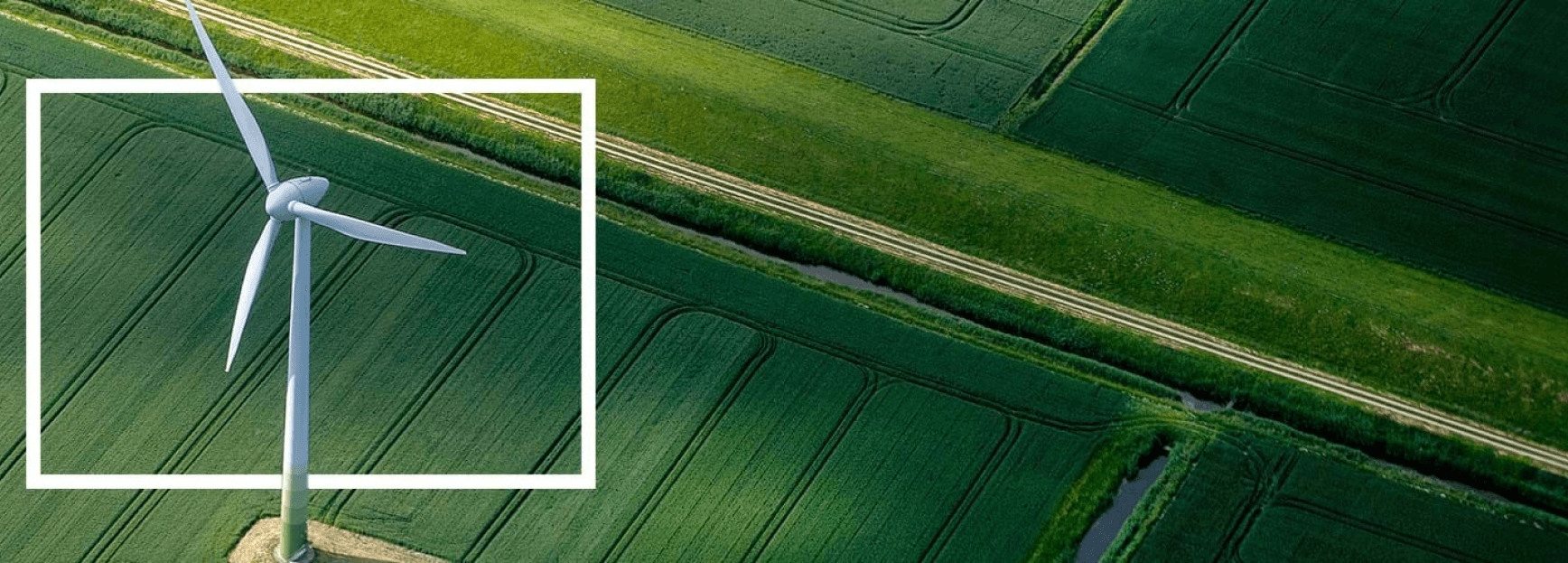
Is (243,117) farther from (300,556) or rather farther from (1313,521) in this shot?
(1313,521)

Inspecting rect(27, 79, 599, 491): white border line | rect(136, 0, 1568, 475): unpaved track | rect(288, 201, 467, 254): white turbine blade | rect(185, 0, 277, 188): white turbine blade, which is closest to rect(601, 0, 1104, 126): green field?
rect(136, 0, 1568, 475): unpaved track

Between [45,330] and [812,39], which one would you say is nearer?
[45,330]

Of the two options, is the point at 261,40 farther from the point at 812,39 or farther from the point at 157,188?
the point at 812,39

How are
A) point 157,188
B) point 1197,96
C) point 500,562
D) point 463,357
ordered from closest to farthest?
point 500,562 < point 463,357 < point 157,188 < point 1197,96

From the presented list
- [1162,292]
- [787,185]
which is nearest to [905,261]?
[787,185]

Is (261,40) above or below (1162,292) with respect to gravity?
below

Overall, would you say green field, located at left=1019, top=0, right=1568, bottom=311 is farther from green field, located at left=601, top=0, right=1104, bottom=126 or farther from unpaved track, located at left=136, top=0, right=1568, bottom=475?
unpaved track, located at left=136, top=0, right=1568, bottom=475

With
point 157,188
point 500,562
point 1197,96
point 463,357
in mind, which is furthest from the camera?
point 1197,96
